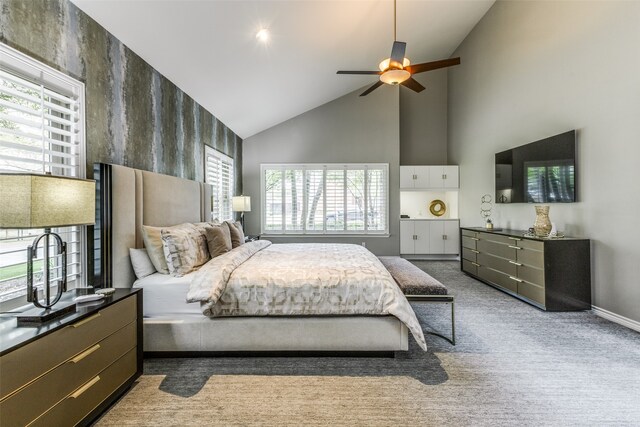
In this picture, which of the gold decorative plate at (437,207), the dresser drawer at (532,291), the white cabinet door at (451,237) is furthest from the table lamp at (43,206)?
the gold decorative plate at (437,207)

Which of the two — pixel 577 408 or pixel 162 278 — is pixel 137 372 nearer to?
pixel 162 278

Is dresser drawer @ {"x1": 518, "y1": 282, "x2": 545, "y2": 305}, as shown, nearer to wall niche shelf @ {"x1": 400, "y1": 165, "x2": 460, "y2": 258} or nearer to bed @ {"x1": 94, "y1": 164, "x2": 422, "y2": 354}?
bed @ {"x1": 94, "y1": 164, "x2": 422, "y2": 354}

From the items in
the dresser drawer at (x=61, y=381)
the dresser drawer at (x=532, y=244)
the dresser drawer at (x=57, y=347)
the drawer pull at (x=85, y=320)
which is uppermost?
the dresser drawer at (x=532, y=244)

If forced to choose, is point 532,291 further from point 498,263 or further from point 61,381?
point 61,381

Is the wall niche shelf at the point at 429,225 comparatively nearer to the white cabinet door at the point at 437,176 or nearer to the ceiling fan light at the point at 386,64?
the white cabinet door at the point at 437,176

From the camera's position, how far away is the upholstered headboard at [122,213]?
7.18 feet

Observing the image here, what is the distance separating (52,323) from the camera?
4.58ft

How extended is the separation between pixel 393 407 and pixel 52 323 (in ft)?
6.19

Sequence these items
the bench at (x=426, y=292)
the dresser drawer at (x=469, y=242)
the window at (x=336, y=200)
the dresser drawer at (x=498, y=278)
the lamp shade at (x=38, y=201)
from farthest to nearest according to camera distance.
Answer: the window at (x=336, y=200)
the dresser drawer at (x=469, y=242)
the dresser drawer at (x=498, y=278)
the bench at (x=426, y=292)
the lamp shade at (x=38, y=201)

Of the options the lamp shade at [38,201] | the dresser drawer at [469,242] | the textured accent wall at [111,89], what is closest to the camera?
the lamp shade at [38,201]

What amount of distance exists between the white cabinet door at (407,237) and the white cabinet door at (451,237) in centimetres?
75

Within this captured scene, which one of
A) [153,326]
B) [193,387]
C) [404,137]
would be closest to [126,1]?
[153,326]

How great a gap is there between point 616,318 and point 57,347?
4.59 m

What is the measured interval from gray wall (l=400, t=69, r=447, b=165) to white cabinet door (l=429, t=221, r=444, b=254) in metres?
1.56
